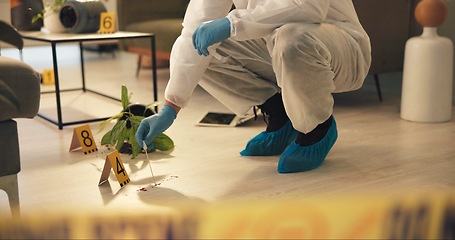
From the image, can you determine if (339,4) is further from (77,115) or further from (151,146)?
(77,115)

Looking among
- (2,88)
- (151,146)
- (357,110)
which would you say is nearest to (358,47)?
(151,146)

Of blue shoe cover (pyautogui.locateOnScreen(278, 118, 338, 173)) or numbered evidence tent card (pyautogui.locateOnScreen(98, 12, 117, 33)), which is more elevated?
numbered evidence tent card (pyautogui.locateOnScreen(98, 12, 117, 33))

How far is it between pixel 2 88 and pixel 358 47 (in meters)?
1.17

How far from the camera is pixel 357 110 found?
6.88ft

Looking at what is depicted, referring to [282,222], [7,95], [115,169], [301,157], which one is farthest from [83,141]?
[282,222]

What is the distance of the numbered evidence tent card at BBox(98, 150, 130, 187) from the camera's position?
1235 millimetres

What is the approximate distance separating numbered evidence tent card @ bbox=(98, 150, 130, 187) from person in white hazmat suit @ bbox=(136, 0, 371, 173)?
0.07m

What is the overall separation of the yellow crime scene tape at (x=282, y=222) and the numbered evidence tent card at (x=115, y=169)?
1055 millimetres

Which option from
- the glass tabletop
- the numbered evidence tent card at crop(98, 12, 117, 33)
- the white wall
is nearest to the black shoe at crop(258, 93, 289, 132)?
the glass tabletop

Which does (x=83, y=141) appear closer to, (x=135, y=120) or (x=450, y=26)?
(x=135, y=120)

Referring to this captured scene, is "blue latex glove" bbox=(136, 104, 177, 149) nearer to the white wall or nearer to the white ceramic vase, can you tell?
the white ceramic vase

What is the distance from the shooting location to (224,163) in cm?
144

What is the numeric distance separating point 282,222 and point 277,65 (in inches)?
41.4

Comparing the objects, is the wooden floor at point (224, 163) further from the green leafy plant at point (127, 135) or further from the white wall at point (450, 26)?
the white wall at point (450, 26)
